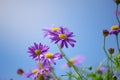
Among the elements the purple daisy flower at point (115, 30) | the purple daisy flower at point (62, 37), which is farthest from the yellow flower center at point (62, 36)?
the purple daisy flower at point (115, 30)

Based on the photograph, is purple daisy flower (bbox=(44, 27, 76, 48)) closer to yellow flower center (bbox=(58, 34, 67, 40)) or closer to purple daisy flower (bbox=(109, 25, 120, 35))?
yellow flower center (bbox=(58, 34, 67, 40))

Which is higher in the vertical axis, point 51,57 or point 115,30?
point 115,30

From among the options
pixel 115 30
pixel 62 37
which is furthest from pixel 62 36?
pixel 115 30

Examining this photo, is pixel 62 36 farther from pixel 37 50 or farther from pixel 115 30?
pixel 115 30

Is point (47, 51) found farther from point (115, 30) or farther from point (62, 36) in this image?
point (115, 30)

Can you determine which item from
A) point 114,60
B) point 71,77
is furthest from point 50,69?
point 114,60

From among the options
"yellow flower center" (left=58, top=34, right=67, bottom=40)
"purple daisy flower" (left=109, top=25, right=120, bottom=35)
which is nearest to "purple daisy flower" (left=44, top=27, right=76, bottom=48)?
"yellow flower center" (left=58, top=34, right=67, bottom=40)

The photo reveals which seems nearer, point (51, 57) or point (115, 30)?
point (51, 57)
